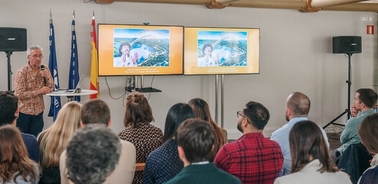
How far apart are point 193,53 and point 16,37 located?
2.65 m

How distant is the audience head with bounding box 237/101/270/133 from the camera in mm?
2645

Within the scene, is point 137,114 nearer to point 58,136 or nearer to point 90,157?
point 58,136

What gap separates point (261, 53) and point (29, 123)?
4.26 metres

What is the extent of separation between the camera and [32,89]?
545 cm

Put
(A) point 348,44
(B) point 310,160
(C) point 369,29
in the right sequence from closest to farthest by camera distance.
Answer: (B) point 310,160, (A) point 348,44, (C) point 369,29

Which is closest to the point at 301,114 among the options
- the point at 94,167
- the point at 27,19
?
the point at 94,167

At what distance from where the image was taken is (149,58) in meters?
6.86

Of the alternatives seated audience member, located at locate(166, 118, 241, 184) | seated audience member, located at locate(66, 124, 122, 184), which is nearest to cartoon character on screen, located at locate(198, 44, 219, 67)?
seated audience member, located at locate(166, 118, 241, 184)

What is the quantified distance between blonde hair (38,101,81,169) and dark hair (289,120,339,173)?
1.39 meters

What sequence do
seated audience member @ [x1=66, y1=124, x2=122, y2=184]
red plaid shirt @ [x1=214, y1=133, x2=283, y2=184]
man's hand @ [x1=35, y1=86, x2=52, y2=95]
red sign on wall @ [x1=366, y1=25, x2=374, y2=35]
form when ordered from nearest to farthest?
seated audience member @ [x1=66, y1=124, x2=122, y2=184]
red plaid shirt @ [x1=214, y1=133, x2=283, y2=184]
man's hand @ [x1=35, y1=86, x2=52, y2=95]
red sign on wall @ [x1=366, y1=25, x2=374, y2=35]

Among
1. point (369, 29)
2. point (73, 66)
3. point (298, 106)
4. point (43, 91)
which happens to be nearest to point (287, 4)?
point (369, 29)

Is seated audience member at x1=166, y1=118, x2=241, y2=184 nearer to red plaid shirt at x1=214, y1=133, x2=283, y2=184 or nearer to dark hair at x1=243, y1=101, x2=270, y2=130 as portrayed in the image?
red plaid shirt at x1=214, y1=133, x2=283, y2=184

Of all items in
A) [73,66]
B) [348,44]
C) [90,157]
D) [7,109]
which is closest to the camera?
[90,157]

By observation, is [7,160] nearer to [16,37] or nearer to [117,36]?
[16,37]
